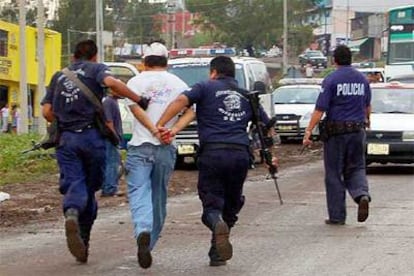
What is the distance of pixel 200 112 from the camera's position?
8.60m

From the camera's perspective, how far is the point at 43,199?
1402 cm

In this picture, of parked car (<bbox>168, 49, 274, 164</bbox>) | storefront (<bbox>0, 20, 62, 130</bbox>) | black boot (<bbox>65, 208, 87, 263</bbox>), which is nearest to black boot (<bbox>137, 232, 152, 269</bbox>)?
black boot (<bbox>65, 208, 87, 263</bbox>)

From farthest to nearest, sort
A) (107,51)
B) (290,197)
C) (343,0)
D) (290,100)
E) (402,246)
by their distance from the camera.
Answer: (343,0) < (107,51) < (290,100) < (290,197) < (402,246)

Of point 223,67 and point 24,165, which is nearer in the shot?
point 223,67

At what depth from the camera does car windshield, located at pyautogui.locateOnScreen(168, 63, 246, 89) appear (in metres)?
19.3

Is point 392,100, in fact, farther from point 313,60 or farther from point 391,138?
point 313,60

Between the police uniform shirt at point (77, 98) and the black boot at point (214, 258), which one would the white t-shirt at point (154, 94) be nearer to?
the police uniform shirt at point (77, 98)

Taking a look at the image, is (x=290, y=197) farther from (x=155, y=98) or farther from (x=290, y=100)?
(x=290, y=100)

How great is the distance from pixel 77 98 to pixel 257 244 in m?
2.40

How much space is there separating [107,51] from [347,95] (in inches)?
2297

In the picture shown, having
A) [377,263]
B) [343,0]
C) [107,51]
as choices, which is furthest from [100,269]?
[343,0]

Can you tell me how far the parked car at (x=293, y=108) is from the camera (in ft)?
86.1

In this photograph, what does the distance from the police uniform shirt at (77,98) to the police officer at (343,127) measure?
10.8 feet

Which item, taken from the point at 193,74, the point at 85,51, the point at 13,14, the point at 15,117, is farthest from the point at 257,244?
the point at 13,14
